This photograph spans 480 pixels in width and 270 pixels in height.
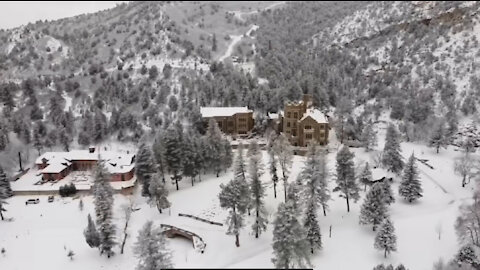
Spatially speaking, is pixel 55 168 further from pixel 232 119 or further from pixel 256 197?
pixel 256 197

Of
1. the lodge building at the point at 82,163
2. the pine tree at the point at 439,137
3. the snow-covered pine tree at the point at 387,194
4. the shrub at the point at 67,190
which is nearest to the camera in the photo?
the snow-covered pine tree at the point at 387,194

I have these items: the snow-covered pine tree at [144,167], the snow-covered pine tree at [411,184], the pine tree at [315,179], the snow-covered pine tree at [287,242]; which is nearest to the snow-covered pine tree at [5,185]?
the snow-covered pine tree at [144,167]

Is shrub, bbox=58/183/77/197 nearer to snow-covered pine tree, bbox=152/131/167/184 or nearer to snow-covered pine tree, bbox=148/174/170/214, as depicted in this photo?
snow-covered pine tree, bbox=152/131/167/184

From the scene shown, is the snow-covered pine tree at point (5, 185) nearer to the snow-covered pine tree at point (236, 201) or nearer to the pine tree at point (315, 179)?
the snow-covered pine tree at point (236, 201)

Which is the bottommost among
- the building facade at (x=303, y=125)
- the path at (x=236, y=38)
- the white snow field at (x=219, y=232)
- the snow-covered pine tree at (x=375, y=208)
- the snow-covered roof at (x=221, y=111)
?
the white snow field at (x=219, y=232)

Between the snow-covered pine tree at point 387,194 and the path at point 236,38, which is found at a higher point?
the path at point 236,38

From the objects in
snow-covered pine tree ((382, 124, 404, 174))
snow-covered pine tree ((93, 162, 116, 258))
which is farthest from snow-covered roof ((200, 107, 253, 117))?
snow-covered pine tree ((93, 162, 116, 258))

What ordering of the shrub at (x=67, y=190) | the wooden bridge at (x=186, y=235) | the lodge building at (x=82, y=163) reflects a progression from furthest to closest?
the lodge building at (x=82, y=163)
the shrub at (x=67, y=190)
the wooden bridge at (x=186, y=235)

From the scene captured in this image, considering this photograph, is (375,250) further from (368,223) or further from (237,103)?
(237,103)

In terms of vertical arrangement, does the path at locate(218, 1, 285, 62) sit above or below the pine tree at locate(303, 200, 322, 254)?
above
